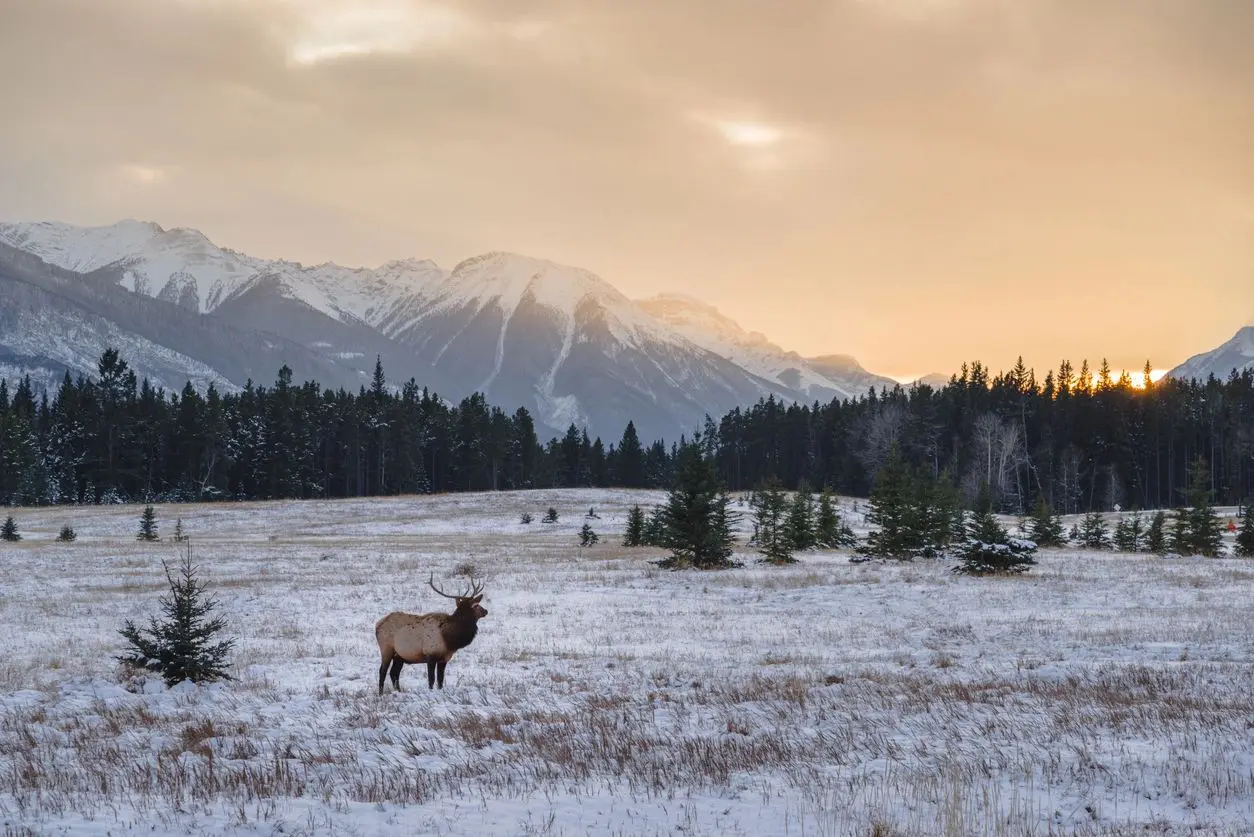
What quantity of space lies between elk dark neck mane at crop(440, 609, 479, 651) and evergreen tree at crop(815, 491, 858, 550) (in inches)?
1472

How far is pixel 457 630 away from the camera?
14.8 meters

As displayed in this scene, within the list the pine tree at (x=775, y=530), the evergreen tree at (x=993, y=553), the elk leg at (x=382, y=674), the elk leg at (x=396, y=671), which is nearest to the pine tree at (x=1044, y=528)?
the pine tree at (x=775, y=530)

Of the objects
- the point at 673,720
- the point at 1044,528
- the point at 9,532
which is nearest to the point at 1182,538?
the point at 1044,528

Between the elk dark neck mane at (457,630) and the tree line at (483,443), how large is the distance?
3532 inches

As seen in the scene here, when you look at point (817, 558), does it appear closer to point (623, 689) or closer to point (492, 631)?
point (492, 631)

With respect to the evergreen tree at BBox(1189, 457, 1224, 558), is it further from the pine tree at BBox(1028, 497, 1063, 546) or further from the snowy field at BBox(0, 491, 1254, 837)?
the snowy field at BBox(0, 491, 1254, 837)

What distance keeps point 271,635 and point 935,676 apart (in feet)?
52.6

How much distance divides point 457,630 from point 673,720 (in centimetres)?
452

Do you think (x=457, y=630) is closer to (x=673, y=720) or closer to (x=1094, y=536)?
(x=673, y=720)

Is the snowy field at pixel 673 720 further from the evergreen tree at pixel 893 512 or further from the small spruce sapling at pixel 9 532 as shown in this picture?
the small spruce sapling at pixel 9 532

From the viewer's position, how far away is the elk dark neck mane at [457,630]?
14750 mm

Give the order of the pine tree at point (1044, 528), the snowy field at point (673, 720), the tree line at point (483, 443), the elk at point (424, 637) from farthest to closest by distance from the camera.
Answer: the tree line at point (483, 443), the pine tree at point (1044, 528), the elk at point (424, 637), the snowy field at point (673, 720)

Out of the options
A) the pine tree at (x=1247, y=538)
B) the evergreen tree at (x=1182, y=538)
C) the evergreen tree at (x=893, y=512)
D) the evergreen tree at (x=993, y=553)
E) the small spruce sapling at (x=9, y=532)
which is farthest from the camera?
the small spruce sapling at (x=9, y=532)

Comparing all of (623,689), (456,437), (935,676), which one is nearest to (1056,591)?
(935,676)
